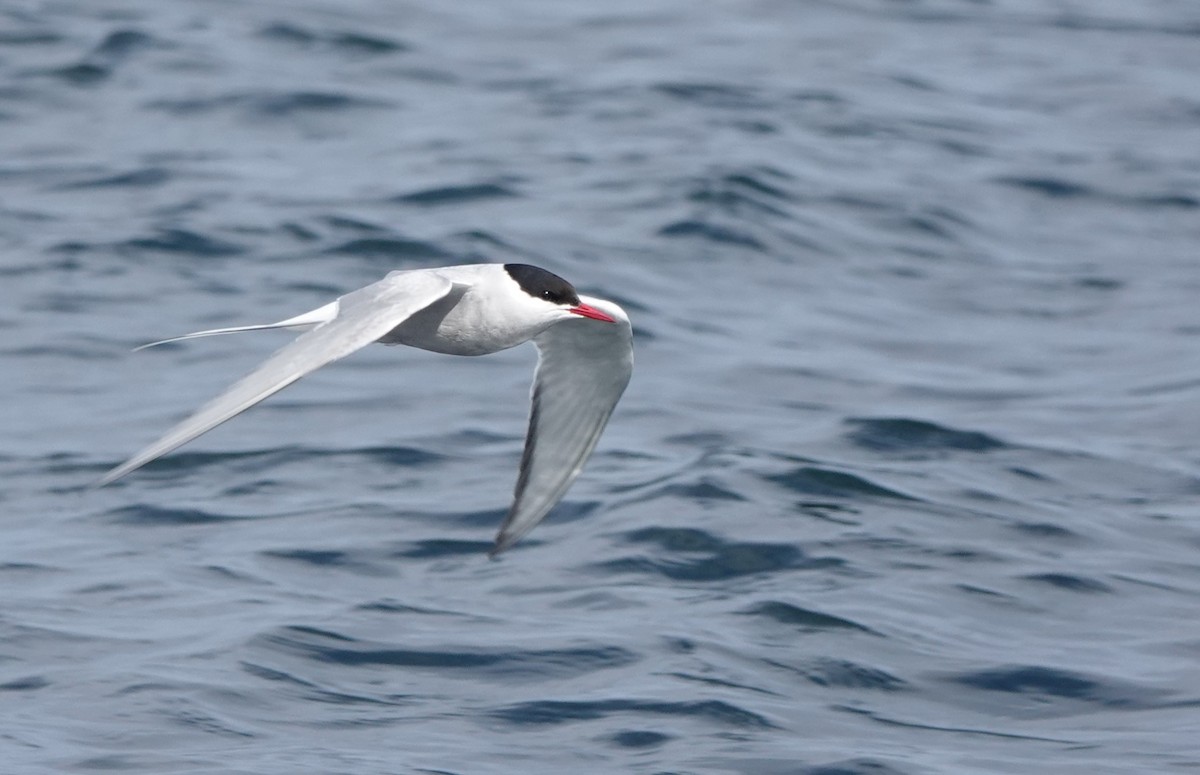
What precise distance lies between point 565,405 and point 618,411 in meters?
3.21

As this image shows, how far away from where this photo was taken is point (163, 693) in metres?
7.16

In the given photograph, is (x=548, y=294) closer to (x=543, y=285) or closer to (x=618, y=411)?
(x=543, y=285)

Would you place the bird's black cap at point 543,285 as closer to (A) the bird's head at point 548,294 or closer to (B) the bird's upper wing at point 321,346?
(A) the bird's head at point 548,294

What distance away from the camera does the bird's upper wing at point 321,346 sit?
4746mm

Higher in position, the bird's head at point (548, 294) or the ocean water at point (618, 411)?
the bird's head at point (548, 294)

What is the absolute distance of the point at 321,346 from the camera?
5.53 m

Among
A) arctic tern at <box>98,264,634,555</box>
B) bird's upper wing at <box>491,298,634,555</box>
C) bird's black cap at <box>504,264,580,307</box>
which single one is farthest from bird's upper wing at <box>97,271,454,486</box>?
bird's upper wing at <box>491,298,634,555</box>

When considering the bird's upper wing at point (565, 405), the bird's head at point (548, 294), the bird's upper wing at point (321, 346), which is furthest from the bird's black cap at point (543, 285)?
the bird's upper wing at point (565, 405)

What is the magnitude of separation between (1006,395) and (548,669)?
4.88 metres

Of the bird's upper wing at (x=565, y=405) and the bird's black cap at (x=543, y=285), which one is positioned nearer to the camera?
the bird's black cap at (x=543, y=285)

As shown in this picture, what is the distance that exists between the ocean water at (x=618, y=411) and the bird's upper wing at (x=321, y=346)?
1.83 metres

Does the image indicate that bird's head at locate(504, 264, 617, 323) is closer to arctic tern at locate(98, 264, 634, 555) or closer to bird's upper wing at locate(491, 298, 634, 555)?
arctic tern at locate(98, 264, 634, 555)

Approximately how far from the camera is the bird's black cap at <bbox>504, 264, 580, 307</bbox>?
656 centimetres

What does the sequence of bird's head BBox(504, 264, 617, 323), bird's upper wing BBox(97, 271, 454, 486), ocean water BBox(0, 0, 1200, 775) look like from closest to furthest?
bird's upper wing BBox(97, 271, 454, 486) < bird's head BBox(504, 264, 617, 323) < ocean water BBox(0, 0, 1200, 775)
